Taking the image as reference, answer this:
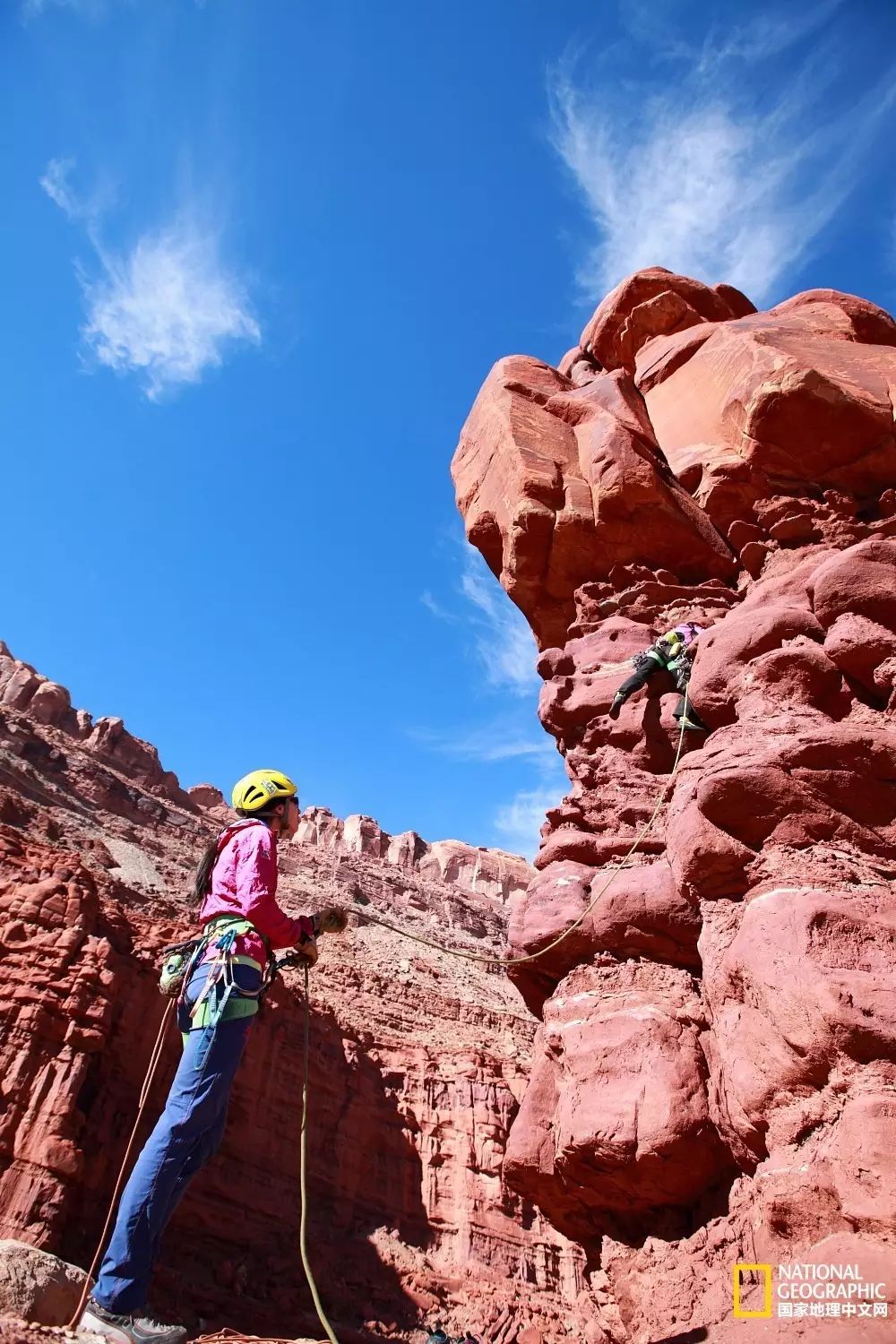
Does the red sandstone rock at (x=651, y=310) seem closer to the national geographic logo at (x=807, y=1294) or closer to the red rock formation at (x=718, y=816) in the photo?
the red rock formation at (x=718, y=816)

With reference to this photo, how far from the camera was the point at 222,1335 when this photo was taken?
6562mm

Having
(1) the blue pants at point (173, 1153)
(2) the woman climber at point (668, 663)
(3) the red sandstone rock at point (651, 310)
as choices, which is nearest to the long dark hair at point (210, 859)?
(1) the blue pants at point (173, 1153)

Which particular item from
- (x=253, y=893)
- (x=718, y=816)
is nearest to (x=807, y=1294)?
(x=718, y=816)

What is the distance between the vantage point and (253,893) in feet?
17.2

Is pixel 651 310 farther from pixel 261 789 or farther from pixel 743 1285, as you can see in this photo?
pixel 743 1285

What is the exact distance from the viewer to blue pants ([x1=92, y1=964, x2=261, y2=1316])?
162 inches

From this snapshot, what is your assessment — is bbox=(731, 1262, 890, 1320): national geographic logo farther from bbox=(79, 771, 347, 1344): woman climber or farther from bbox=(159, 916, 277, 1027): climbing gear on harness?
bbox=(159, 916, 277, 1027): climbing gear on harness

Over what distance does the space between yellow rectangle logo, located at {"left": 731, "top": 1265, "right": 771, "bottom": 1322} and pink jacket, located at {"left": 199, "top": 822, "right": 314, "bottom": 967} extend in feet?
Result: 10.7

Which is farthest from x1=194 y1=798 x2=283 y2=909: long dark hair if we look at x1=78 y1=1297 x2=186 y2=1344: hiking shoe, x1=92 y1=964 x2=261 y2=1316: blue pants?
x1=78 y1=1297 x2=186 y2=1344: hiking shoe

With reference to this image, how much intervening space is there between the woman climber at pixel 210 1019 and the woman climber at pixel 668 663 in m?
4.55

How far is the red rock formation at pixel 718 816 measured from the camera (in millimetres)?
5094

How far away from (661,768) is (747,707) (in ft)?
5.52

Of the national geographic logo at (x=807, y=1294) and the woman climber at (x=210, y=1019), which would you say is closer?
the national geographic logo at (x=807, y=1294)

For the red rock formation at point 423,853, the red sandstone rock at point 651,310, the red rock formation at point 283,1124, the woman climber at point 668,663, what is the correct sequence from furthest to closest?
the red rock formation at point 423,853
the red rock formation at point 283,1124
the red sandstone rock at point 651,310
the woman climber at point 668,663
